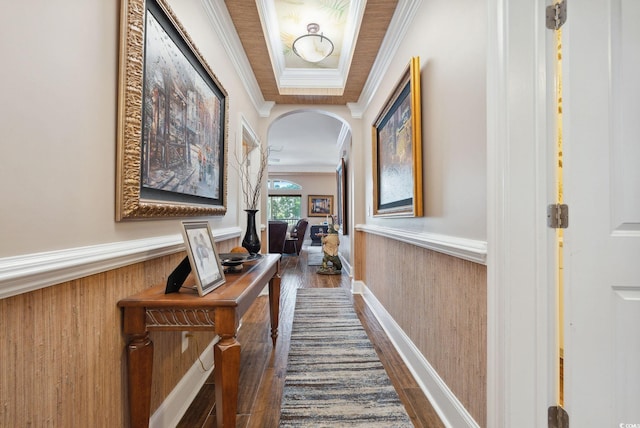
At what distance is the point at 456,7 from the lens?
1.36 meters

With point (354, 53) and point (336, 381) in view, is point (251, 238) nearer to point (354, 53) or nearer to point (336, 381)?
point (336, 381)

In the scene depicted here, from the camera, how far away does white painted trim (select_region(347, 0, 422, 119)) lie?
1.96 meters

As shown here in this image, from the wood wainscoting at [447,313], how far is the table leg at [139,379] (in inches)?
51.5

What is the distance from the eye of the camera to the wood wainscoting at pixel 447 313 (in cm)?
117

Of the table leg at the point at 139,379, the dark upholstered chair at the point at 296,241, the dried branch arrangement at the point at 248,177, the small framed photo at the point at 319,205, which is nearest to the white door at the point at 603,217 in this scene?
the table leg at the point at 139,379

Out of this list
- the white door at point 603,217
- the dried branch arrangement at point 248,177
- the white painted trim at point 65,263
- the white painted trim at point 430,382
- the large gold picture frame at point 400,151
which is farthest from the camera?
the dried branch arrangement at point 248,177

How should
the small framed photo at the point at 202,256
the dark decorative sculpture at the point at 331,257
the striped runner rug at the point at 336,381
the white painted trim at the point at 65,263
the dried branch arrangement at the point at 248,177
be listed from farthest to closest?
the dark decorative sculpture at the point at 331,257
the dried branch arrangement at the point at 248,177
the striped runner rug at the point at 336,381
the small framed photo at the point at 202,256
the white painted trim at the point at 65,263

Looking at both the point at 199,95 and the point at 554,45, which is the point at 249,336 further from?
the point at 554,45

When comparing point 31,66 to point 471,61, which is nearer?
point 31,66

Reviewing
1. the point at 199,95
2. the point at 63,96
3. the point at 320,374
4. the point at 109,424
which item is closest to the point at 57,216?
the point at 63,96

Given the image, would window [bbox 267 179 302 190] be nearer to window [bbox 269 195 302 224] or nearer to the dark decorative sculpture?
window [bbox 269 195 302 224]

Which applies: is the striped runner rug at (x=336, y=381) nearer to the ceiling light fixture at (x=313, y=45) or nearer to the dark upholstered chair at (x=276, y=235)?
the ceiling light fixture at (x=313, y=45)

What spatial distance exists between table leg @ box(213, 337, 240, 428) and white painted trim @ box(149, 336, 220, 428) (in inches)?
18.3

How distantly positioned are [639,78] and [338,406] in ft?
6.23
